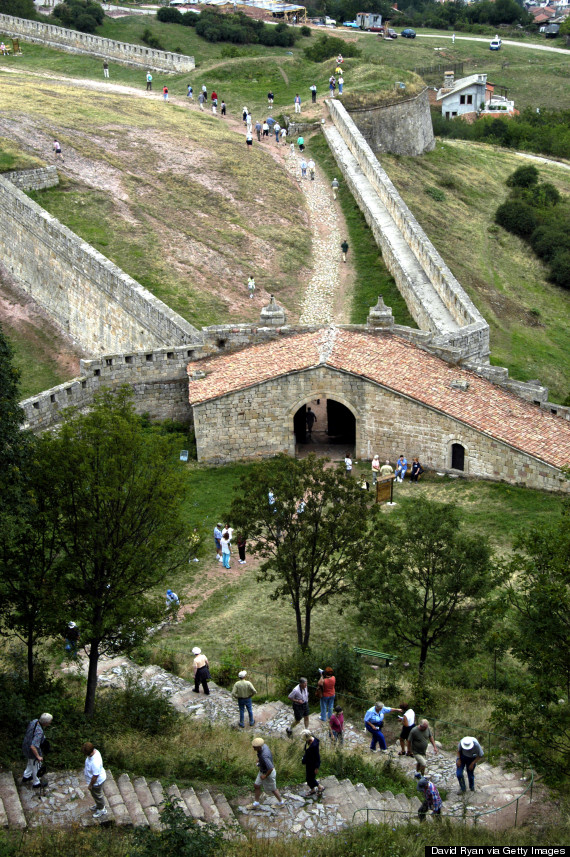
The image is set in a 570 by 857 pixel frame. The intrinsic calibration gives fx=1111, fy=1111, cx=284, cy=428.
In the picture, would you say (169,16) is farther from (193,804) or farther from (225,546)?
(193,804)

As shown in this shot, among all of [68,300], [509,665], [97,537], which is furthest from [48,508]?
[68,300]

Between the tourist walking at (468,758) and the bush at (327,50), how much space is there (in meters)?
57.0

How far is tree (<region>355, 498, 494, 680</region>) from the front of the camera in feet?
65.0

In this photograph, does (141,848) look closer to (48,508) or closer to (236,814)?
(236,814)

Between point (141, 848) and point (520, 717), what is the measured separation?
18.3 ft

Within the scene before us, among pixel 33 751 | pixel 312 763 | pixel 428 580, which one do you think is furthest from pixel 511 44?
pixel 33 751

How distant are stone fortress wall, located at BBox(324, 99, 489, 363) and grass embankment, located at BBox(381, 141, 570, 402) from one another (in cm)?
342

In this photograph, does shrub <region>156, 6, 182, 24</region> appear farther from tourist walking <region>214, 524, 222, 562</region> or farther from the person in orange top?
the person in orange top

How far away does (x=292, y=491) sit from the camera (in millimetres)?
20391

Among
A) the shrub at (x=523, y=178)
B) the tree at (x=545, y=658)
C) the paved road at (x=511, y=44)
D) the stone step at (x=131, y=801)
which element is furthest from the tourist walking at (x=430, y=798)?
the paved road at (x=511, y=44)

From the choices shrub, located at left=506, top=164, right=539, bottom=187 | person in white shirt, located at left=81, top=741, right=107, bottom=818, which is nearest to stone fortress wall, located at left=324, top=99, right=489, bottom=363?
shrub, located at left=506, top=164, right=539, bottom=187

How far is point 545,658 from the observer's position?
617 inches

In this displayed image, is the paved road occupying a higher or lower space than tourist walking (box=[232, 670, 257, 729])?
higher

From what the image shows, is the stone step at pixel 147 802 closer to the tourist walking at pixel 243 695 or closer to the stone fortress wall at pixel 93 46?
the tourist walking at pixel 243 695
